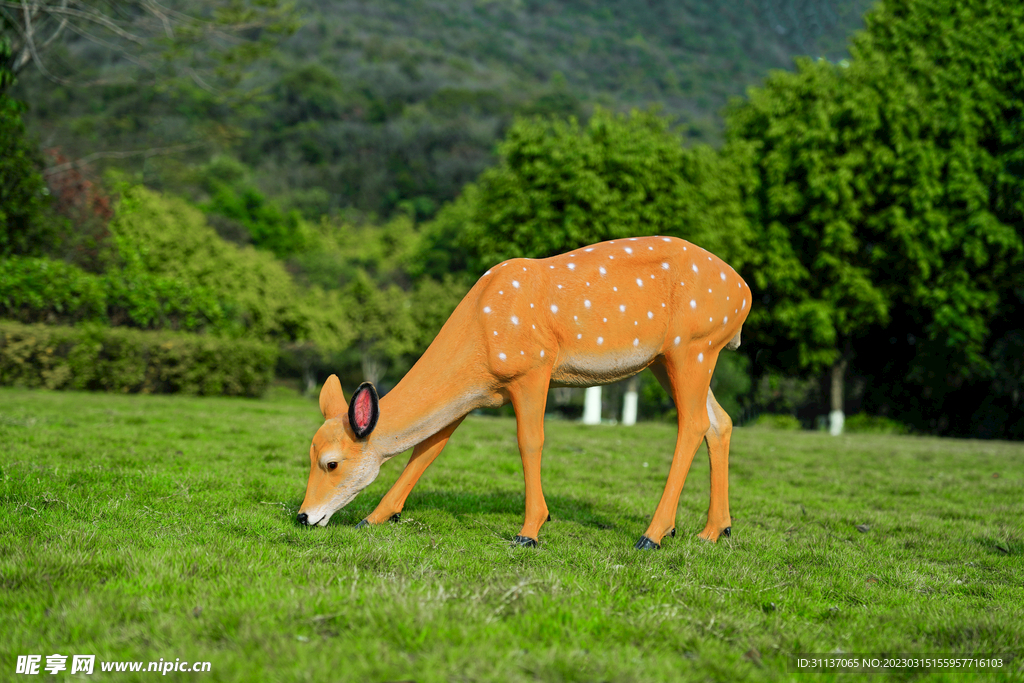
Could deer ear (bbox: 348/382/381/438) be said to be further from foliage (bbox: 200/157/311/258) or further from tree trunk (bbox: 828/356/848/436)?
foliage (bbox: 200/157/311/258)

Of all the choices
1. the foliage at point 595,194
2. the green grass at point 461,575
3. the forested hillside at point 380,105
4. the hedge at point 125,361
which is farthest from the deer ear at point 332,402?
the hedge at point 125,361

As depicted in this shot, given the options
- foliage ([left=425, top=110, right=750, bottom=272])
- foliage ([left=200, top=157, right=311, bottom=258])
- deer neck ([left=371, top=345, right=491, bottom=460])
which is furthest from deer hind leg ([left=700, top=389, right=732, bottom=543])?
foliage ([left=200, top=157, right=311, bottom=258])

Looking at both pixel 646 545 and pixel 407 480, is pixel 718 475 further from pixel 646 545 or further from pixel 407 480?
pixel 407 480

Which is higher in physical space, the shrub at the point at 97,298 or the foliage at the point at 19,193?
the foliage at the point at 19,193

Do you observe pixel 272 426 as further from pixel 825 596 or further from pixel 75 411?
pixel 825 596

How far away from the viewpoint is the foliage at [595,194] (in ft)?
68.3

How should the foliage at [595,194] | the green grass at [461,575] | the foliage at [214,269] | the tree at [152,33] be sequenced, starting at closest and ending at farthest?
the green grass at [461,575], the tree at [152,33], the foliage at [595,194], the foliage at [214,269]

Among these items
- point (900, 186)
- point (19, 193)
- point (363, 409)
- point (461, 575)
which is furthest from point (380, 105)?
point (461, 575)

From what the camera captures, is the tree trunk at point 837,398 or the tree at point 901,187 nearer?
the tree at point 901,187

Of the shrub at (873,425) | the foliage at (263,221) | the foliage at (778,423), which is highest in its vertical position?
the foliage at (263,221)

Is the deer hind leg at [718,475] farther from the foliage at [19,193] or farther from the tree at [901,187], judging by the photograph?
the foliage at [19,193]

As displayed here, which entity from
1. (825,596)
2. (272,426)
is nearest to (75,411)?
(272,426)

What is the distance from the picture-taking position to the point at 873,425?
26297 millimetres

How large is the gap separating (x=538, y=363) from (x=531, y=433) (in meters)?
0.60
